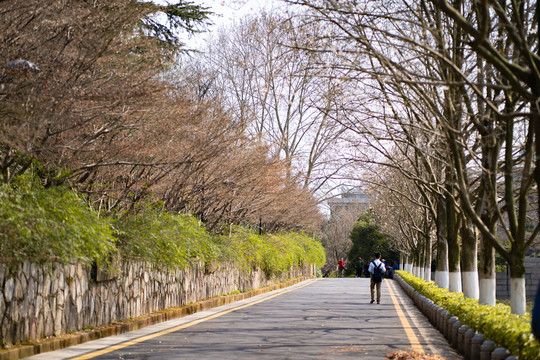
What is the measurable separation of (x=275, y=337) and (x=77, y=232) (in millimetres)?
4149

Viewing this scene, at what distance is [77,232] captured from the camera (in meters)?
11.2

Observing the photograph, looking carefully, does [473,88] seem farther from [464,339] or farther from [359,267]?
[359,267]

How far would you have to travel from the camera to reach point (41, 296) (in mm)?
10703

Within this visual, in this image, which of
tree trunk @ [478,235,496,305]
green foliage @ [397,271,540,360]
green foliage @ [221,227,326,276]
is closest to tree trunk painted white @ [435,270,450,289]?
green foliage @ [221,227,326,276]

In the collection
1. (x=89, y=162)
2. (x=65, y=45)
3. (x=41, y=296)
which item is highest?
(x=65, y=45)

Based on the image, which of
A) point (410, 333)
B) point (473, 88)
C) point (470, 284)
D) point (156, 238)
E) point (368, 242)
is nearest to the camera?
point (473, 88)

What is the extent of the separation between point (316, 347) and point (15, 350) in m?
4.63

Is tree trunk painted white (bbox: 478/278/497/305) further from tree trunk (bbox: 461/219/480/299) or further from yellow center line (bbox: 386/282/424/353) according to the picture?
tree trunk (bbox: 461/219/480/299)

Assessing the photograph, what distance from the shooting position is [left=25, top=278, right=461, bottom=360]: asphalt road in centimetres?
1061

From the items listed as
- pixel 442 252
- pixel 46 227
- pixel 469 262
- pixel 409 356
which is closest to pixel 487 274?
pixel 469 262

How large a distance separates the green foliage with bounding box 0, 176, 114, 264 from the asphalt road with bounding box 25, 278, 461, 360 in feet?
4.75

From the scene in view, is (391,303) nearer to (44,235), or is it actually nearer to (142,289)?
(142,289)

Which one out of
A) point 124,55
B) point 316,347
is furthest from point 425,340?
point 124,55

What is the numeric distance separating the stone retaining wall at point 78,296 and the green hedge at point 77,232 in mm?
286
